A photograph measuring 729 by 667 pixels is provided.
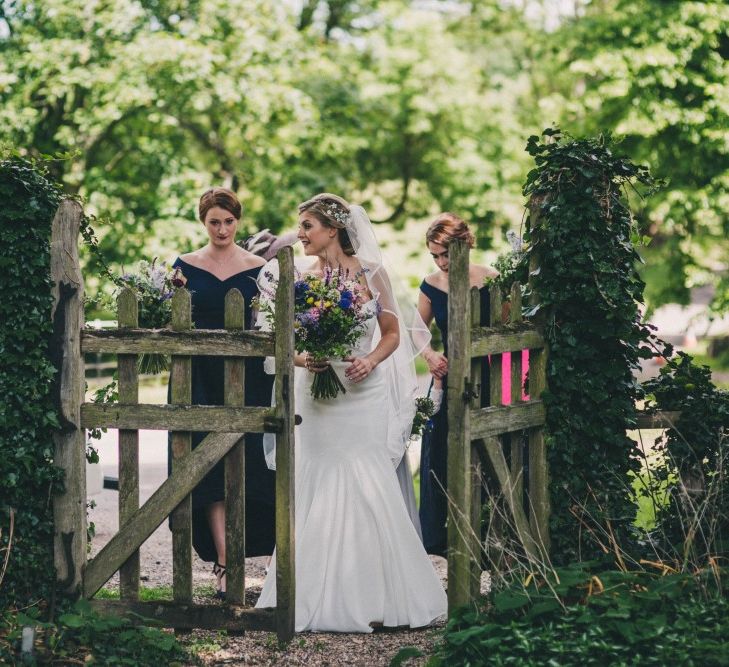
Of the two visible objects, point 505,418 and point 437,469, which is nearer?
point 505,418

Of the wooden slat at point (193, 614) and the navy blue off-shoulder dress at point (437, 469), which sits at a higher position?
the navy blue off-shoulder dress at point (437, 469)

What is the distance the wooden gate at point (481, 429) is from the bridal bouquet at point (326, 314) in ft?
2.16

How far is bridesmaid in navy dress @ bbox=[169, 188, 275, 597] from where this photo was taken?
5844 millimetres

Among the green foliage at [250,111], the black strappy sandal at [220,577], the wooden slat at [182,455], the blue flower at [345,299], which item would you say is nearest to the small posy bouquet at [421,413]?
the blue flower at [345,299]

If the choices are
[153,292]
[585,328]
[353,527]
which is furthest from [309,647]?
[585,328]

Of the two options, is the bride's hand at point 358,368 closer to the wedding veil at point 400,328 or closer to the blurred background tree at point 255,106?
the wedding veil at point 400,328

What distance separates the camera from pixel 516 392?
17.8ft

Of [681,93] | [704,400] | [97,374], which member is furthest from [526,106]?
[704,400]

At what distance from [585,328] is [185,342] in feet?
7.36

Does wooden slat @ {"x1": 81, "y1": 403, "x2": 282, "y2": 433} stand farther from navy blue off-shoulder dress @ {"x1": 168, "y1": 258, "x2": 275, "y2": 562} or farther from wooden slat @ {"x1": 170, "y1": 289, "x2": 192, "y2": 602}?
navy blue off-shoulder dress @ {"x1": 168, "y1": 258, "x2": 275, "y2": 562}

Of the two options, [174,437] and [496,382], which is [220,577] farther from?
[496,382]

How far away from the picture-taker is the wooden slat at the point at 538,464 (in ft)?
18.0

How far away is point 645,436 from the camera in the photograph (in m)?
10.6

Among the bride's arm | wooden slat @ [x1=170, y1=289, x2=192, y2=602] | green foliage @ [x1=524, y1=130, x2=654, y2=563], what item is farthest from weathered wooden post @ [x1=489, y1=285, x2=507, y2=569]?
wooden slat @ [x1=170, y1=289, x2=192, y2=602]
